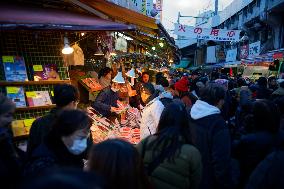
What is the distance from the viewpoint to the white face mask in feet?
9.06

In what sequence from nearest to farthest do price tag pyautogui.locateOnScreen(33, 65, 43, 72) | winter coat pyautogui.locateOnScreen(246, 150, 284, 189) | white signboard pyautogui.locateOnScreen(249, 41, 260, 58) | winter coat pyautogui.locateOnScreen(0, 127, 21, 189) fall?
winter coat pyautogui.locateOnScreen(0, 127, 21, 189)
winter coat pyautogui.locateOnScreen(246, 150, 284, 189)
price tag pyautogui.locateOnScreen(33, 65, 43, 72)
white signboard pyautogui.locateOnScreen(249, 41, 260, 58)

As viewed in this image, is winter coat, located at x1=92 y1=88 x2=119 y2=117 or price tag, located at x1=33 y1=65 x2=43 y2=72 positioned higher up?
price tag, located at x1=33 y1=65 x2=43 y2=72

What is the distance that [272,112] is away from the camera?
353 centimetres

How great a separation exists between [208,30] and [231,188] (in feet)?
47.3

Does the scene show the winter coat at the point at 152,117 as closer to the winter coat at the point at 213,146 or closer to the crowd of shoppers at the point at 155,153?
the crowd of shoppers at the point at 155,153

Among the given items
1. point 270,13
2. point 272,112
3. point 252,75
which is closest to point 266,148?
point 272,112

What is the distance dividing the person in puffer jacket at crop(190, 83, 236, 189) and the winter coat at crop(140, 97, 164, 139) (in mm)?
1105

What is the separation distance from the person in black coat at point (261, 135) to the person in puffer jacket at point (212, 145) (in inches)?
9.6

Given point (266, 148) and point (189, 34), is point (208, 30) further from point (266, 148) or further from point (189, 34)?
point (266, 148)

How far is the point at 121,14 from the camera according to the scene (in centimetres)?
738

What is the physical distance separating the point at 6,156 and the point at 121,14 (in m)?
5.23

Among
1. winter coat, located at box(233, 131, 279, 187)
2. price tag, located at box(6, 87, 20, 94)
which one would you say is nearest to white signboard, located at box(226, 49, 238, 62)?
price tag, located at box(6, 87, 20, 94)

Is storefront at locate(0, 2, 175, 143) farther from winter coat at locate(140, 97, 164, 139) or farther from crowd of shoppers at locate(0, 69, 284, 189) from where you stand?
crowd of shoppers at locate(0, 69, 284, 189)

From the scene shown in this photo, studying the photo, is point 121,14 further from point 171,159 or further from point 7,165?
point 7,165
